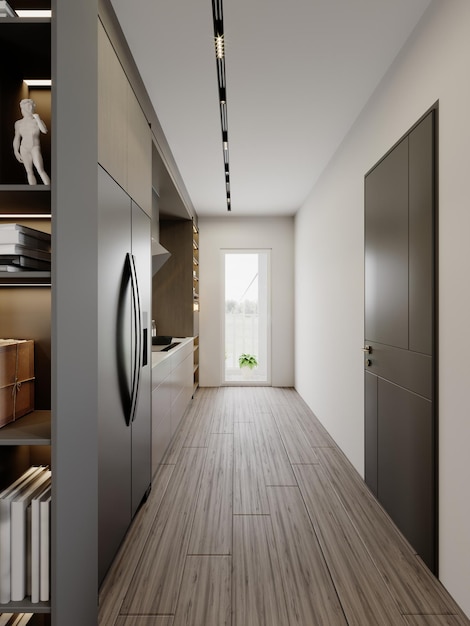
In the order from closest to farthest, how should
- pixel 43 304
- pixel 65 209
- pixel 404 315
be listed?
pixel 65 209 < pixel 43 304 < pixel 404 315

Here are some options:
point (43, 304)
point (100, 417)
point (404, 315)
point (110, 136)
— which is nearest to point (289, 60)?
point (110, 136)

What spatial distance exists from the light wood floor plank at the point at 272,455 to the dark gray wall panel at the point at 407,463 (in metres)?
0.71

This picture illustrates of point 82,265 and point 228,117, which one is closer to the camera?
point 82,265

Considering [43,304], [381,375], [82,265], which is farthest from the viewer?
[381,375]

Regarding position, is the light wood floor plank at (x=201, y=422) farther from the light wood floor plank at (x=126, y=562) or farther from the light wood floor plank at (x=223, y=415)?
the light wood floor plank at (x=126, y=562)

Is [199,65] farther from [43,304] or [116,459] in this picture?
[116,459]

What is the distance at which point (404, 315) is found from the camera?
211cm

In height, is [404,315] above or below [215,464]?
above

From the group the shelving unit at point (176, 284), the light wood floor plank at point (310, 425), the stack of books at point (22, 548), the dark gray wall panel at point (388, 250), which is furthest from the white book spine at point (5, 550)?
the shelving unit at point (176, 284)

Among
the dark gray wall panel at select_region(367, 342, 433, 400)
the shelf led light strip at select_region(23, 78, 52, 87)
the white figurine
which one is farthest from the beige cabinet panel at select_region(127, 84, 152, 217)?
the dark gray wall panel at select_region(367, 342, 433, 400)

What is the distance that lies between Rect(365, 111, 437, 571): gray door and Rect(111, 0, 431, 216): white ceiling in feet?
1.90

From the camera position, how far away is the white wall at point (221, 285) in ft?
20.1

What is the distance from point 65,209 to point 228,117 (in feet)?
7.14

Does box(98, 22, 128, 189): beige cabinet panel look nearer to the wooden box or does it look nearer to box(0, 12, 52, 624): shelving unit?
box(0, 12, 52, 624): shelving unit
